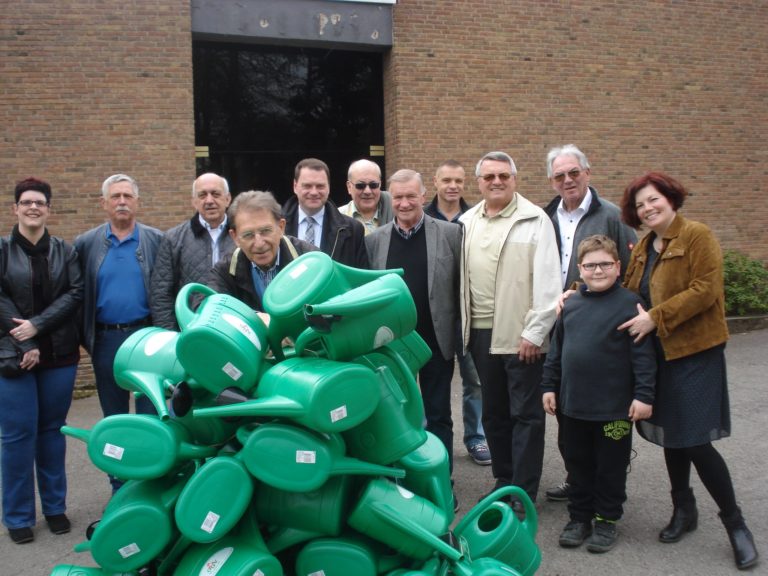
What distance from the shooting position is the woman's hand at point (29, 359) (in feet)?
14.1

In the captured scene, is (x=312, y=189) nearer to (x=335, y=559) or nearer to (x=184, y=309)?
(x=184, y=309)

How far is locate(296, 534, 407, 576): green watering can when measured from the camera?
2414 mm

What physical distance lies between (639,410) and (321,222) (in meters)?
2.29

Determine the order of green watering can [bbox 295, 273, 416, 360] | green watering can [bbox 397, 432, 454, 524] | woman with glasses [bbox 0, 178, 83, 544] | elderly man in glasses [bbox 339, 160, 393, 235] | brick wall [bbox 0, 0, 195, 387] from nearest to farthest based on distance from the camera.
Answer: green watering can [bbox 295, 273, 416, 360] → green watering can [bbox 397, 432, 454, 524] → woman with glasses [bbox 0, 178, 83, 544] → elderly man in glasses [bbox 339, 160, 393, 235] → brick wall [bbox 0, 0, 195, 387]

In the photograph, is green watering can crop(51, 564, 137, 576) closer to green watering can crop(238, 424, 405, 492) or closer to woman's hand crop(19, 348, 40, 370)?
green watering can crop(238, 424, 405, 492)

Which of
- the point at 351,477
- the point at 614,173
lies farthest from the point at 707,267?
the point at 614,173

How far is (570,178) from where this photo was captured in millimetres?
4465

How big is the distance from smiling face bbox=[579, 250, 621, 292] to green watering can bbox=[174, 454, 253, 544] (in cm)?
226

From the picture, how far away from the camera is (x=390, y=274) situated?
2.59 meters

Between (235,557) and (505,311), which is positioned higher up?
(505,311)

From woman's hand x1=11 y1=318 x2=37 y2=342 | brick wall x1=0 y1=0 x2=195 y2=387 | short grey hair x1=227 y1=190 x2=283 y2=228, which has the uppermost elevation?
brick wall x1=0 y1=0 x2=195 y2=387

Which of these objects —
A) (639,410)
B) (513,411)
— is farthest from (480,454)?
(639,410)

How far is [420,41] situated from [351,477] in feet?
26.7

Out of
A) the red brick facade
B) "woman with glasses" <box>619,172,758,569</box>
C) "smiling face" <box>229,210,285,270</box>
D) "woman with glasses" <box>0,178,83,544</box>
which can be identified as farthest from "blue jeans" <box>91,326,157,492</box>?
the red brick facade
